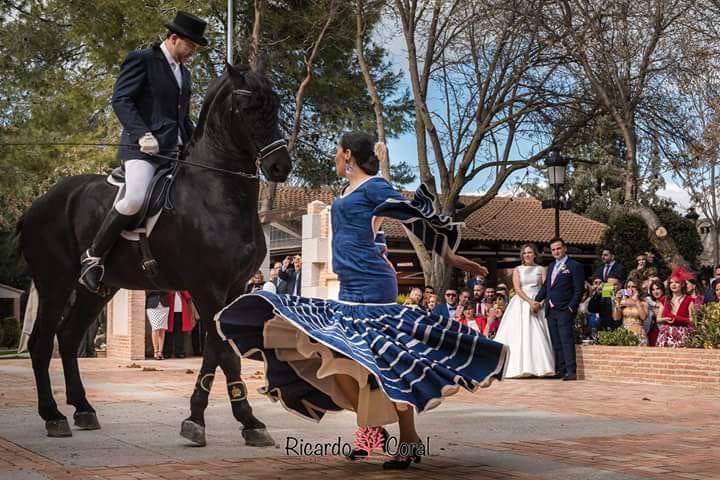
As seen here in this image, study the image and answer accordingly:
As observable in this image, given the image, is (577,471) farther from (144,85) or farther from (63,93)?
(63,93)

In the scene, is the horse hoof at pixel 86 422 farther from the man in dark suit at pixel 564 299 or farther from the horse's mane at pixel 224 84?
the man in dark suit at pixel 564 299

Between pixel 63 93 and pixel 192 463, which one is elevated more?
pixel 63 93

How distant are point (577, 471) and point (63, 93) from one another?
27.5 m

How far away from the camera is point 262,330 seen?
A: 236 inches

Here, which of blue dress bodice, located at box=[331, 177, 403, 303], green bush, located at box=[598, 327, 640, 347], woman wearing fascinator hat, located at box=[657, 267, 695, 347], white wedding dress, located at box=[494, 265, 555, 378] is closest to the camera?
blue dress bodice, located at box=[331, 177, 403, 303]

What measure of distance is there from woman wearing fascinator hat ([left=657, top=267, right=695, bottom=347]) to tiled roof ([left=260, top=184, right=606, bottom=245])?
27539 millimetres

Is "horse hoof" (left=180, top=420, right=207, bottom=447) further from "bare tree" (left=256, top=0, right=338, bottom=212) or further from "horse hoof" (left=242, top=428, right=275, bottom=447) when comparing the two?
"bare tree" (left=256, top=0, right=338, bottom=212)

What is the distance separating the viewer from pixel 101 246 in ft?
24.4

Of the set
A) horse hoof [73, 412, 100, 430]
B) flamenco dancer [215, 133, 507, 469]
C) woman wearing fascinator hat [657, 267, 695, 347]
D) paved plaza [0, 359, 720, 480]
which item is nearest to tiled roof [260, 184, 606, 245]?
woman wearing fascinator hat [657, 267, 695, 347]

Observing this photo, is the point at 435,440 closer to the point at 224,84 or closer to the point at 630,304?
the point at 224,84

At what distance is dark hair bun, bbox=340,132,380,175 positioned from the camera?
6234 millimetres

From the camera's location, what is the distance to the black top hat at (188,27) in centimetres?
769

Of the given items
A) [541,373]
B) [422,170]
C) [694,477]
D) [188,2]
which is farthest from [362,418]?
[188,2]

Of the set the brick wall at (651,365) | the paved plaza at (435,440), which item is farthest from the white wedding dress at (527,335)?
the paved plaza at (435,440)
